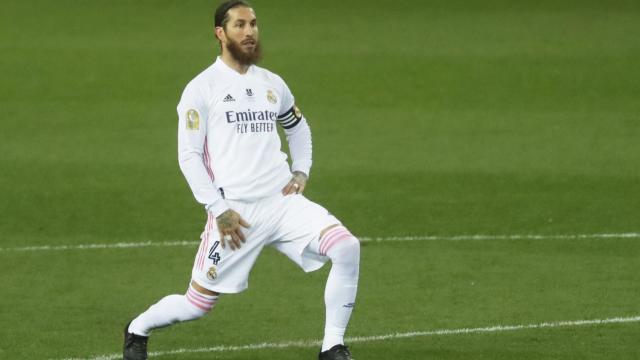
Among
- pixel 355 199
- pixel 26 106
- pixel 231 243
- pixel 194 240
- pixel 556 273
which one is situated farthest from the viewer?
pixel 26 106

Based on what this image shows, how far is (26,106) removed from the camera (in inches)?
848

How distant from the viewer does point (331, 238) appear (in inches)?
358

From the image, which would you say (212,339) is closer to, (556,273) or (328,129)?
(556,273)

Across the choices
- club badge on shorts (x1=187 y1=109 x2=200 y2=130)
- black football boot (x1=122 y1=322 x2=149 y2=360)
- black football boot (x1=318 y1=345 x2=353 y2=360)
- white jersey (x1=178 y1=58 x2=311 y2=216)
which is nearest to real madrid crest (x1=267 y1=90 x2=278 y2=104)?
white jersey (x1=178 y1=58 x2=311 y2=216)

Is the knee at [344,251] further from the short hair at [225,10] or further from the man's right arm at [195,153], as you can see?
the short hair at [225,10]

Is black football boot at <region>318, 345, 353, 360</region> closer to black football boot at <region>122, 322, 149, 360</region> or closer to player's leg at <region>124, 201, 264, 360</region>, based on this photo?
player's leg at <region>124, 201, 264, 360</region>

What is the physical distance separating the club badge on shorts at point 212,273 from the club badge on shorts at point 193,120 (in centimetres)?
81

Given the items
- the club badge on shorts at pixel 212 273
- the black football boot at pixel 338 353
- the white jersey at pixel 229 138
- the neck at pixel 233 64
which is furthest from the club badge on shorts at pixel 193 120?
the black football boot at pixel 338 353

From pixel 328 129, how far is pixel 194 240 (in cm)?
644

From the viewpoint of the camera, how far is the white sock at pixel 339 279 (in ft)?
29.9

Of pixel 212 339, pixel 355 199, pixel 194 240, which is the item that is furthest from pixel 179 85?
pixel 212 339

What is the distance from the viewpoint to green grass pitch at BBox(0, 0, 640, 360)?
35.9 feet

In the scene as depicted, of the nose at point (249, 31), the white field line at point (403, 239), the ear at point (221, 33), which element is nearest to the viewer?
the nose at point (249, 31)

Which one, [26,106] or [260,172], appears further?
[26,106]
